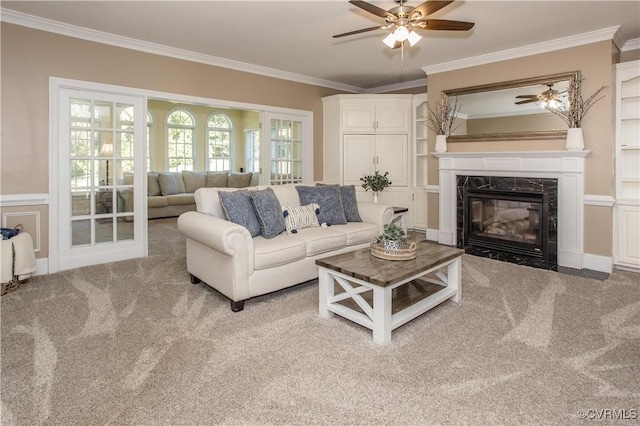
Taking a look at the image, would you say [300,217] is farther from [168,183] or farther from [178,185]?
[178,185]

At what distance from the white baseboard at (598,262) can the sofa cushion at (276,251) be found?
130 inches

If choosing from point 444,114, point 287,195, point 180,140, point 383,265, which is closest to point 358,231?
point 287,195

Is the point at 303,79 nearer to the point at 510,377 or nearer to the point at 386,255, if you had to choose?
the point at 386,255

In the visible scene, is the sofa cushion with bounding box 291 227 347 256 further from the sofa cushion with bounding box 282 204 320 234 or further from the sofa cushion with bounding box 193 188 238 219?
the sofa cushion with bounding box 193 188 238 219

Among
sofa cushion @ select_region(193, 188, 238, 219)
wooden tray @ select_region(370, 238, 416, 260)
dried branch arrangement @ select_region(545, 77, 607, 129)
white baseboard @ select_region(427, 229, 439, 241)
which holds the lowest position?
white baseboard @ select_region(427, 229, 439, 241)

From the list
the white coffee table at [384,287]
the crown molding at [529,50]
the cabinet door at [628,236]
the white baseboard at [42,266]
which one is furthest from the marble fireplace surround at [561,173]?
the white baseboard at [42,266]

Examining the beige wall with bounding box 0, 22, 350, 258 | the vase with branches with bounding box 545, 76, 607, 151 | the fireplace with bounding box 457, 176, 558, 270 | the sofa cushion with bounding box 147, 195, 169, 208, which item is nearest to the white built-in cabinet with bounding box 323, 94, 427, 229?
the fireplace with bounding box 457, 176, 558, 270

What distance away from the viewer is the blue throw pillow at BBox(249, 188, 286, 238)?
3393mm

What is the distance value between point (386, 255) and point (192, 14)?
9.66 ft

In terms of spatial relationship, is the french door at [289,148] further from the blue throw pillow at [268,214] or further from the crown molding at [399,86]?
the blue throw pillow at [268,214]

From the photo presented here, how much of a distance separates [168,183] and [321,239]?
5.97 m

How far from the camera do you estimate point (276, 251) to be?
308 centimetres

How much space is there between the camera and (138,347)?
91.4 inches

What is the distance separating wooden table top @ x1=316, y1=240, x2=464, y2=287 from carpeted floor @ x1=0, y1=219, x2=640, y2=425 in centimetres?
42
